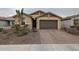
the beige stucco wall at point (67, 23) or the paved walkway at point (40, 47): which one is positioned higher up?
the beige stucco wall at point (67, 23)

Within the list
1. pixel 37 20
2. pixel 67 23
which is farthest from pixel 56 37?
pixel 37 20

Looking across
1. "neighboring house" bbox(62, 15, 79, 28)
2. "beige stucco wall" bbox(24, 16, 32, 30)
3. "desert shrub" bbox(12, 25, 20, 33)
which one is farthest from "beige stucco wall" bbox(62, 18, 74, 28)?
"desert shrub" bbox(12, 25, 20, 33)

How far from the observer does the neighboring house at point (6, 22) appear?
127 inches

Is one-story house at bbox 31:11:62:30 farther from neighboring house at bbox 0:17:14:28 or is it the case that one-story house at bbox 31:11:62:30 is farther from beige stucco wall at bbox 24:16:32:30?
neighboring house at bbox 0:17:14:28

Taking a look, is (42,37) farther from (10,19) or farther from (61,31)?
(10,19)

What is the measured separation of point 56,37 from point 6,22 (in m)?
1.11

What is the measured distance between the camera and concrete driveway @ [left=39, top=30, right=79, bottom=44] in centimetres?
324

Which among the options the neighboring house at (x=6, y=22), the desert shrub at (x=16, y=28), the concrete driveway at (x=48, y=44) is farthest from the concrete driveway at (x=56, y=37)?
the neighboring house at (x=6, y=22)

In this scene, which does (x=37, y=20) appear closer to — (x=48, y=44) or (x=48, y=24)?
(x=48, y=24)

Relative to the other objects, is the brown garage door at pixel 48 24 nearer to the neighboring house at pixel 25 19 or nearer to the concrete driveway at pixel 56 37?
the concrete driveway at pixel 56 37

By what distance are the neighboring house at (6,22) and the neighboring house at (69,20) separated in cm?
111

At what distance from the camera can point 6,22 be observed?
3217 millimetres

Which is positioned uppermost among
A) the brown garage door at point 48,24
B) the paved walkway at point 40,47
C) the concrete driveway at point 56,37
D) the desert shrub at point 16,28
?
the brown garage door at point 48,24

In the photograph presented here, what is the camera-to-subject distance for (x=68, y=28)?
10.8ft
